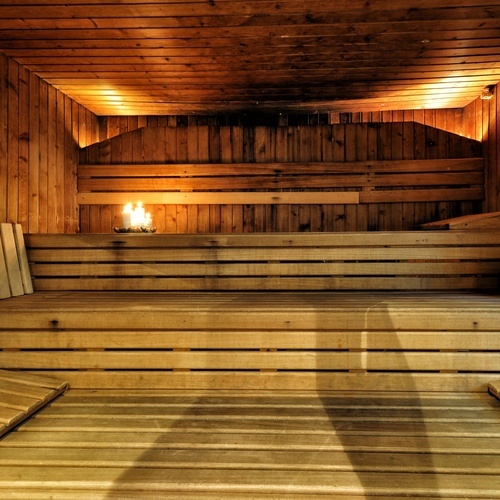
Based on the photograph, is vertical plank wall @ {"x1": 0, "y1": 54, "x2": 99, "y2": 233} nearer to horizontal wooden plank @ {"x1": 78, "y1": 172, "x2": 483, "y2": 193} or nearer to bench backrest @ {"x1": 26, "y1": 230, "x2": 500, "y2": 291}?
horizontal wooden plank @ {"x1": 78, "y1": 172, "x2": 483, "y2": 193}

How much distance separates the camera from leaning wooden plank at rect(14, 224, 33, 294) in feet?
8.91

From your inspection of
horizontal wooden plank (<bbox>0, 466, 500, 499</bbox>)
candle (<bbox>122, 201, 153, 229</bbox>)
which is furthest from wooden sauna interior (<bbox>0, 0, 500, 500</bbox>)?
candle (<bbox>122, 201, 153, 229</bbox>)

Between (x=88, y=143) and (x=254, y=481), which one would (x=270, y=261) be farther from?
(x=88, y=143)

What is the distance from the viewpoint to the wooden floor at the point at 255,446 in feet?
3.98

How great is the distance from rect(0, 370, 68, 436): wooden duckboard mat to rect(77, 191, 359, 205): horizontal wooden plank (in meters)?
3.22

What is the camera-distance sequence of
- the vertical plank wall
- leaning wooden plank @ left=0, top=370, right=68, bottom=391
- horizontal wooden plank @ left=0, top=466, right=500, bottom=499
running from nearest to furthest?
horizontal wooden plank @ left=0, top=466, right=500, bottom=499
leaning wooden plank @ left=0, top=370, right=68, bottom=391
the vertical plank wall

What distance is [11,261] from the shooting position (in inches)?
104

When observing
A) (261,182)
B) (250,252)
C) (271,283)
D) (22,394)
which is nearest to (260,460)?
(22,394)

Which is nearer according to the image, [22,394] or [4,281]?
[22,394]

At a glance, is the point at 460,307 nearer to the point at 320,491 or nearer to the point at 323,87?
the point at 320,491

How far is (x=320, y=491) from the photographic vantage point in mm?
1190

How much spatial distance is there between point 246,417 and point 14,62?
12.5 feet

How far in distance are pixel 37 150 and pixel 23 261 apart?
1.59 m

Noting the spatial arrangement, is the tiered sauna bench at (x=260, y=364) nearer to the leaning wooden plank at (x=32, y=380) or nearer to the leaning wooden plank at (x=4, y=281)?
the leaning wooden plank at (x=32, y=380)
